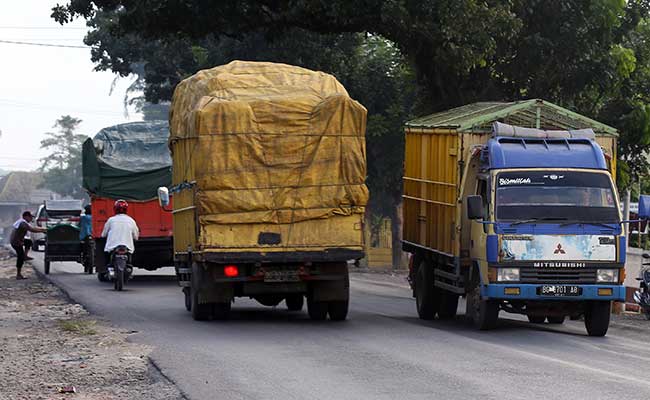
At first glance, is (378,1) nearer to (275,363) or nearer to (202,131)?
(202,131)

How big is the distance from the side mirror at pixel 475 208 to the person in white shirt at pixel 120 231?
1094cm

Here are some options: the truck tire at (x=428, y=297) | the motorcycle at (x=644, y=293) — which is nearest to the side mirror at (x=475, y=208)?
the truck tire at (x=428, y=297)

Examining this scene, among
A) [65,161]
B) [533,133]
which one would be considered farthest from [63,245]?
[65,161]

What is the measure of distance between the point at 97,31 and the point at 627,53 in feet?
85.5

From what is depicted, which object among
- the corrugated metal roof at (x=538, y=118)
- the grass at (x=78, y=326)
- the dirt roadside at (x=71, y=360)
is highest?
the corrugated metal roof at (x=538, y=118)

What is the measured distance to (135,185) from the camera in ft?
97.7

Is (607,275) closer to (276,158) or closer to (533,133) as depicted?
(533,133)

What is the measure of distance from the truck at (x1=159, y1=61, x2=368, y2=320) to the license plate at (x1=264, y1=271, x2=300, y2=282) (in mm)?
14

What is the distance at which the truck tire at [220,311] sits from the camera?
19.2 m

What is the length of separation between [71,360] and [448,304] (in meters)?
8.22

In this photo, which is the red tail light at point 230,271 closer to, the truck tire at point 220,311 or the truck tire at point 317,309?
the truck tire at point 220,311

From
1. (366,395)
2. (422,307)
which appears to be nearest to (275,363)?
(366,395)

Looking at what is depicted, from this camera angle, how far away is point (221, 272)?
18.0 m

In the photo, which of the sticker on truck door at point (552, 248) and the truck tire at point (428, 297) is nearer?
the sticker on truck door at point (552, 248)
